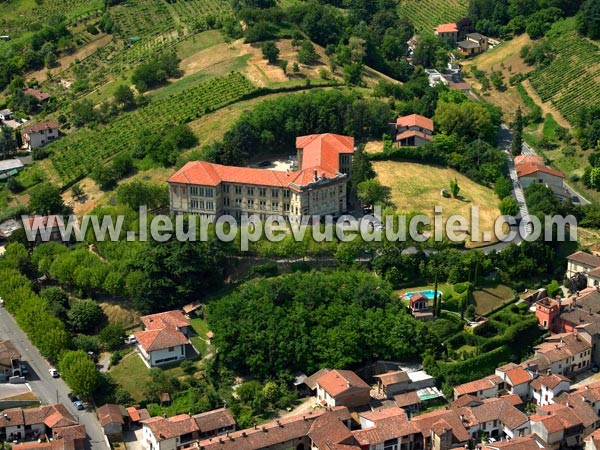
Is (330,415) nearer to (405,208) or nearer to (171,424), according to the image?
(171,424)

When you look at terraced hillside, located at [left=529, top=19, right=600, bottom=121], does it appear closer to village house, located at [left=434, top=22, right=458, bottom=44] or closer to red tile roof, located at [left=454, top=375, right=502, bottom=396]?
village house, located at [left=434, top=22, right=458, bottom=44]

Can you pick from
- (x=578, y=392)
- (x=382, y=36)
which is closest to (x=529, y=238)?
(x=578, y=392)

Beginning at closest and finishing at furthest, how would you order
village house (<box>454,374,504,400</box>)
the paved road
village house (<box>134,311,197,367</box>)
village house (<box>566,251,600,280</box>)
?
the paved road, village house (<box>454,374,504,400</box>), village house (<box>134,311,197,367</box>), village house (<box>566,251,600,280</box>)

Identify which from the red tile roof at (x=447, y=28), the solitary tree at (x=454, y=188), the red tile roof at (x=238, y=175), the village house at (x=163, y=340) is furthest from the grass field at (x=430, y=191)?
the red tile roof at (x=447, y=28)

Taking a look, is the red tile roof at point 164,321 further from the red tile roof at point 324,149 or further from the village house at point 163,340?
the red tile roof at point 324,149

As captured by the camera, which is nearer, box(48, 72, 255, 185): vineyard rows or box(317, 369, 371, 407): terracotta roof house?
box(317, 369, 371, 407): terracotta roof house

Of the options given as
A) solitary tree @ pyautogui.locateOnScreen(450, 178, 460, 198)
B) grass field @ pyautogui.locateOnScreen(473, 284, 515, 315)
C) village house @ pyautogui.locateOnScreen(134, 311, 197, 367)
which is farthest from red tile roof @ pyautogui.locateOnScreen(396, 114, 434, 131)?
village house @ pyautogui.locateOnScreen(134, 311, 197, 367)

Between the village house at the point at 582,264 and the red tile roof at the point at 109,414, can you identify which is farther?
the village house at the point at 582,264
